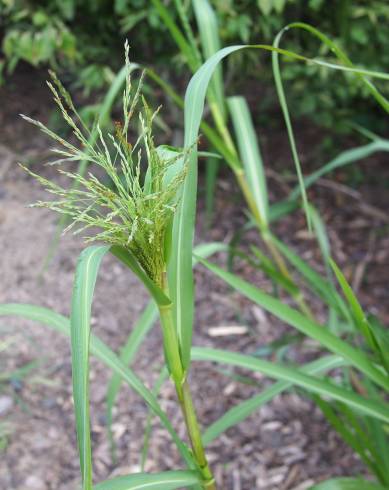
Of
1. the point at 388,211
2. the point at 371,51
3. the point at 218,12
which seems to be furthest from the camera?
the point at 388,211

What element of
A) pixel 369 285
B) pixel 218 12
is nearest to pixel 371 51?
pixel 218 12

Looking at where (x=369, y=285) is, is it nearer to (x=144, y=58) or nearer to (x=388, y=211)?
(x=388, y=211)

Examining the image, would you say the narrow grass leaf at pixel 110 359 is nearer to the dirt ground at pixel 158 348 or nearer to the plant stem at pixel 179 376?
the plant stem at pixel 179 376

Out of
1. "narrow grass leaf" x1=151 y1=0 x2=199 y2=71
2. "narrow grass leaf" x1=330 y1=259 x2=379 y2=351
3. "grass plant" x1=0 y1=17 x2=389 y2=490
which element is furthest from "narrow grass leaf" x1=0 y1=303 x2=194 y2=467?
"narrow grass leaf" x1=151 y1=0 x2=199 y2=71

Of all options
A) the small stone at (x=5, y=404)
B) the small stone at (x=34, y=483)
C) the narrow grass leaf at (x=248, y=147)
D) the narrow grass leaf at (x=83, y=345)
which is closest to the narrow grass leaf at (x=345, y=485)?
the narrow grass leaf at (x=83, y=345)

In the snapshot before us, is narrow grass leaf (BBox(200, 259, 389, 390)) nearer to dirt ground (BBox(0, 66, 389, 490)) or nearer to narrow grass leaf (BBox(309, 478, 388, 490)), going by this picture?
narrow grass leaf (BBox(309, 478, 388, 490))
